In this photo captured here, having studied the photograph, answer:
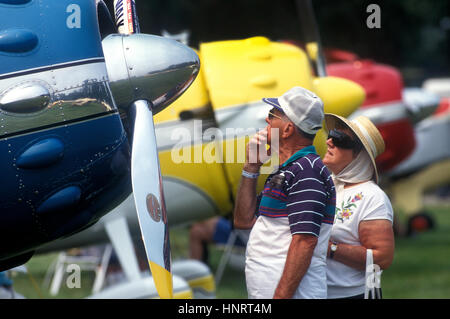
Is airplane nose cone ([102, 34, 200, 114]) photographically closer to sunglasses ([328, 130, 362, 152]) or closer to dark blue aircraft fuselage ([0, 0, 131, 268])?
dark blue aircraft fuselage ([0, 0, 131, 268])

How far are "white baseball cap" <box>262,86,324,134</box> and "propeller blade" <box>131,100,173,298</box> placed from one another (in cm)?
55

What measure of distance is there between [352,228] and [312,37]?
2653 millimetres

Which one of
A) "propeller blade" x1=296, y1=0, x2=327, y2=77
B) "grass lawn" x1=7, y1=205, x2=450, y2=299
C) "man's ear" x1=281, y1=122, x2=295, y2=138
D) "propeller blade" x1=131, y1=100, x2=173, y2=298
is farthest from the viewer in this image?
"grass lawn" x1=7, y1=205, x2=450, y2=299

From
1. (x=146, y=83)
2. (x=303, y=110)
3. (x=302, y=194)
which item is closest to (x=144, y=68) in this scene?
(x=146, y=83)

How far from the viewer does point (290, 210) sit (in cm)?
285

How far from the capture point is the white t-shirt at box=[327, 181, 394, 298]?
9.99 ft

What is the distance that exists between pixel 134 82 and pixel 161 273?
0.83 metres

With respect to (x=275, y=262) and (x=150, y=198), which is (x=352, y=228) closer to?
(x=275, y=262)

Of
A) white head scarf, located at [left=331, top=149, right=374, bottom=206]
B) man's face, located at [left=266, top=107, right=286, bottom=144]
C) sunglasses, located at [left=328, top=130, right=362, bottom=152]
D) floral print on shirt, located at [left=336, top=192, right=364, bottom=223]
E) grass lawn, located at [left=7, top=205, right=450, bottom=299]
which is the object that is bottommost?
grass lawn, located at [left=7, top=205, right=450, bottom=299]

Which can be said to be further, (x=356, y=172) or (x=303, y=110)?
(x=356, y=172)

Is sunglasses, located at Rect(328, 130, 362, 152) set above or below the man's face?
below

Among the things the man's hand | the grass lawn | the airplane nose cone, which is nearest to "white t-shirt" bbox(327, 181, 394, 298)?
the man's hand

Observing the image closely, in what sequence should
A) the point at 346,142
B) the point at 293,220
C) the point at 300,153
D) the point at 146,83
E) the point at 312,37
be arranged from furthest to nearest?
the point at 312,37 < the point at 346,142 < the point at 146,83 < the point at 300,153 < the point at 293,220

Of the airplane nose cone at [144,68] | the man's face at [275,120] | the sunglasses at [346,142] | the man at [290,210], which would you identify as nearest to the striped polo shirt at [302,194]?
the man at [290,210]
